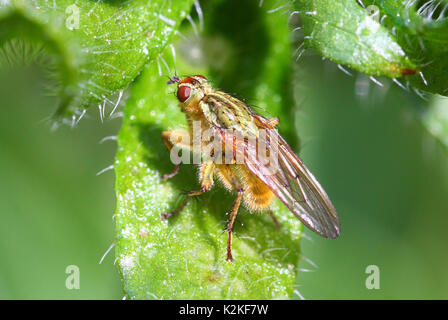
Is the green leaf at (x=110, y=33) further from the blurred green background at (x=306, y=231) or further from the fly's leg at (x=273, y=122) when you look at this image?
the blurred green background at (x=306, y=231)

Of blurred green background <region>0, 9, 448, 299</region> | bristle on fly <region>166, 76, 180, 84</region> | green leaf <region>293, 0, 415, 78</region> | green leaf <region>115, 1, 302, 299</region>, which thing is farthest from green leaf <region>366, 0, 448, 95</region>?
Answer: blurred green background <region>0, 9, 448, 299</region>

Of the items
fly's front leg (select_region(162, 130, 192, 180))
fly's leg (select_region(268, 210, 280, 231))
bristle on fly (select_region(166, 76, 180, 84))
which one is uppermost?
bristle on fly (select_region(166, 76, 180, 84))

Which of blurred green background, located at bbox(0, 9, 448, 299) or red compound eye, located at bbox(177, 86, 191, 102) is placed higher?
red compound eye, located at bbox(177, 86, 191, 102)

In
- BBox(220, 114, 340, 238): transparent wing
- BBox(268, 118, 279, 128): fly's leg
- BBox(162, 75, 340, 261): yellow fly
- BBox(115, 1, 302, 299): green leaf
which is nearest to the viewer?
BBox(115, 1, 302, 299): green leaf

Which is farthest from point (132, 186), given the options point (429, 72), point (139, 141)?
point (429, 72)

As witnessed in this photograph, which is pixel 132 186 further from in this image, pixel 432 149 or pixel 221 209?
pixel 432 149

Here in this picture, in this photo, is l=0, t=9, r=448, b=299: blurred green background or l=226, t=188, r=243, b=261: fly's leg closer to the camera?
l=226, t=188, r=243, b=261: fly's leg

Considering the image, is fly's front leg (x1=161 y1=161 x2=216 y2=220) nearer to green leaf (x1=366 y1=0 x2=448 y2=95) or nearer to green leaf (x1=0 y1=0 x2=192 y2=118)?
green leaf (x1=0 y1=0 x2=192 y2=118)
